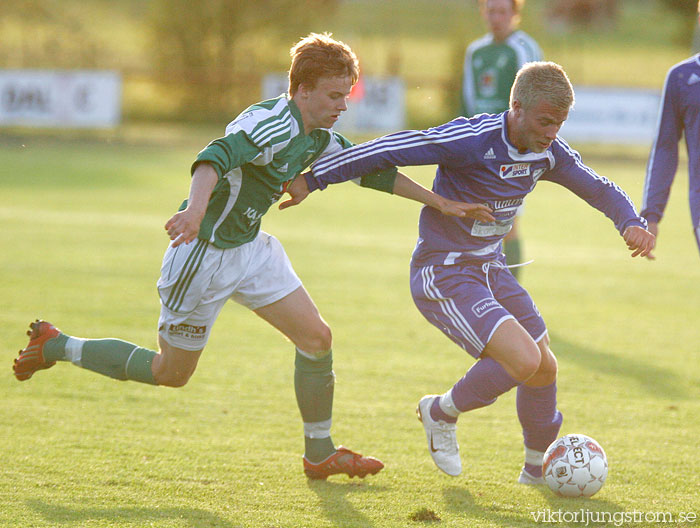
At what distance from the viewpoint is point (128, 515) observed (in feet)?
11.9

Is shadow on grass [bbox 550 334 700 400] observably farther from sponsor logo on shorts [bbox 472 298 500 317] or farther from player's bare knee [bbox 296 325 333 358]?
player's bare knee [bbox 296 325 333 358]

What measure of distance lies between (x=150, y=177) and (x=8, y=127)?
315 inches

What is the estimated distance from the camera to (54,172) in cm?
1666

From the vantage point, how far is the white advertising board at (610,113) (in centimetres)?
2212

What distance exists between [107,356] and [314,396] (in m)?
0.93

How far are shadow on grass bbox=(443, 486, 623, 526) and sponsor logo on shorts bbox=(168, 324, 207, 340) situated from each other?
1.21m

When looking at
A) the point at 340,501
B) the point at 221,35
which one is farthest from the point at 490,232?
the point at 221,35

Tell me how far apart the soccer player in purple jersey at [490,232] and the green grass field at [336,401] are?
0.33m

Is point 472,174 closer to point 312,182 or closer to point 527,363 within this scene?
point 312,182

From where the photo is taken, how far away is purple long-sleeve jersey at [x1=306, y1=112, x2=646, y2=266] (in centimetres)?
399

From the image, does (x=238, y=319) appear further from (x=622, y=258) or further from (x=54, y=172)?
(x=54, y=172)

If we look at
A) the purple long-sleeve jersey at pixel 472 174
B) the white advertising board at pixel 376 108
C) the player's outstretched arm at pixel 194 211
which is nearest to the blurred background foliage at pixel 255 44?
the white advertising board at pixel 376 108

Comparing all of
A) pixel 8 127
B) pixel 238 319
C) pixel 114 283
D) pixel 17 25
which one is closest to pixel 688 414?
pixel 238 319

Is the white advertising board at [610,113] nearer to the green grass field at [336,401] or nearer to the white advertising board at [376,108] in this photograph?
the white advertising board at [376,108]
